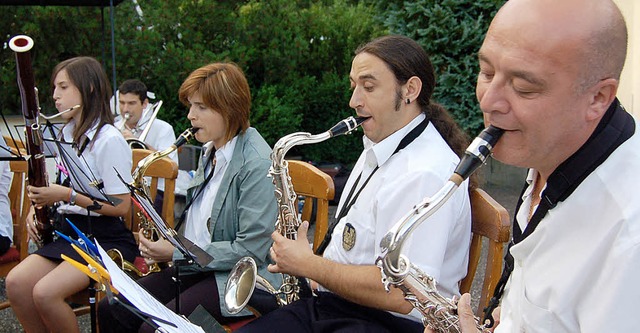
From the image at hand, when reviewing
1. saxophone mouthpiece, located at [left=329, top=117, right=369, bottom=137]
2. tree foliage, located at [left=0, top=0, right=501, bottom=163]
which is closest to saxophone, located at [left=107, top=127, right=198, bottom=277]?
saxophone mouthpiece, located at [left=329, top=117, right=369, bottom=137]

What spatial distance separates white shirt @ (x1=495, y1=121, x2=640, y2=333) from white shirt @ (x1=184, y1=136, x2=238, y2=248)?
74.5 inches

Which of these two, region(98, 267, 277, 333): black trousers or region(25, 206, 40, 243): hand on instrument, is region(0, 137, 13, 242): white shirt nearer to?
region(25, 206, 40, 243): hand on instrument

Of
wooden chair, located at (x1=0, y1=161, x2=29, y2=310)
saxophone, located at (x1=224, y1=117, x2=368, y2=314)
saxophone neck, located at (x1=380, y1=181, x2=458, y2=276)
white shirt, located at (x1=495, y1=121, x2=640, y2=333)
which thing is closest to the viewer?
white shirt, located at (x1=495, y1=121, x2=640, y2=333)

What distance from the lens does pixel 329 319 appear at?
92.0 inches

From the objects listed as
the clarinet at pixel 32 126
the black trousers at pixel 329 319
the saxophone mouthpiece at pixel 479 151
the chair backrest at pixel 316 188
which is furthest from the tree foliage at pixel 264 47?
the saxophone mouthpiece at pixel 479 151

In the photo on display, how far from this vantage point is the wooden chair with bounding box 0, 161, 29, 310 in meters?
3.60

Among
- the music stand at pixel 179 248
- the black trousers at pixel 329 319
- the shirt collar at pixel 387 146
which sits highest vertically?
the shirt collar at pixel 387 146

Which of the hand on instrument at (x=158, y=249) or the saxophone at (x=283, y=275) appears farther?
the hand on instrument at (x=158, y=249)

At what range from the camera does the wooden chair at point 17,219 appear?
360 cm

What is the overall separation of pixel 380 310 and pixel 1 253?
237 cm

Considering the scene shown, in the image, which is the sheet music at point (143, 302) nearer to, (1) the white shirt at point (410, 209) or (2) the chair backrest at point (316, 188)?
(1) the white shirt at point (410, 209)

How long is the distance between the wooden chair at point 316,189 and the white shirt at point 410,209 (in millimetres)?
420

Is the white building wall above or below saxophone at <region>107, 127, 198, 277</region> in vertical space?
above

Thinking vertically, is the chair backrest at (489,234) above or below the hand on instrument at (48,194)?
above
